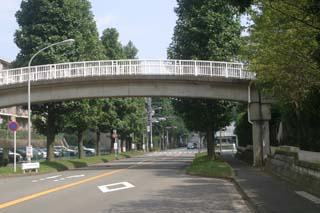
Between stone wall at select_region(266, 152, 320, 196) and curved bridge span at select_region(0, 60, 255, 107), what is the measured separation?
453 inches

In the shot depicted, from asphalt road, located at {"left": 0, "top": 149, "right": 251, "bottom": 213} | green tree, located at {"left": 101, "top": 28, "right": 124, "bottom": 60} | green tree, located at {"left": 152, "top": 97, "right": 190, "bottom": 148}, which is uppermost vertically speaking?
green tree, located at {"left": 101, "top": 28, "right": 124, "bottom": 60}

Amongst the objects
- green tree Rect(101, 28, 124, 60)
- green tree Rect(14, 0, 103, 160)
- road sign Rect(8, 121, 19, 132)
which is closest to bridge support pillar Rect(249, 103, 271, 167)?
green tree Rect(14, 0, 103, 160)

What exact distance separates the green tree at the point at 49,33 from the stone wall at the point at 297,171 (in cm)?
2155

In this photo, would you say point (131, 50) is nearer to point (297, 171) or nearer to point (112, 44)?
point (112, 44)

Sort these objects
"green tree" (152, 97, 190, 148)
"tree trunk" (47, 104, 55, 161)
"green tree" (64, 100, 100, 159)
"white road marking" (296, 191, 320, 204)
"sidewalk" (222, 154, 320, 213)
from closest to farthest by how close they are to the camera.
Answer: "sidewalk" (222, 154, 320, 213) → "white road marking" (296, 191, 320, 204) → "tree trunk" (47, 104, 55, 161) → "green tree" (64, 100, 100, 159) → "green tree" (152, 97, 190, 148)

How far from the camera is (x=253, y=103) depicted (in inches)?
1623

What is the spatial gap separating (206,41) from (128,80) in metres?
7.83

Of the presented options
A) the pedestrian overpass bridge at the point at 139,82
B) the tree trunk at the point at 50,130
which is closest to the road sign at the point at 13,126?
the pedestrian overpass bridge at the point at 139,82

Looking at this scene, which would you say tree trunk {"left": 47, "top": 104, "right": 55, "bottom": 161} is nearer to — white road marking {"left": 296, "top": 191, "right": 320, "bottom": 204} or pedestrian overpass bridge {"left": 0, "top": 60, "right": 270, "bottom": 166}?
pedestrian overpass bridge {"left": 0, "top": 60, "right": 270, "bottom": 166}


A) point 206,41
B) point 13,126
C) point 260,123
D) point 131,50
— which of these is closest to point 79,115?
point 13,126

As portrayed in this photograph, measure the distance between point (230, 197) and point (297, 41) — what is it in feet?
20.4

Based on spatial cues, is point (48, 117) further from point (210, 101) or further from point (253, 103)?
point (253, 103)

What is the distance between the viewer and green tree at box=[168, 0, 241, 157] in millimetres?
44531

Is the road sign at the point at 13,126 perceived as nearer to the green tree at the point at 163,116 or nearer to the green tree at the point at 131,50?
the green tree at the point at 131,50
